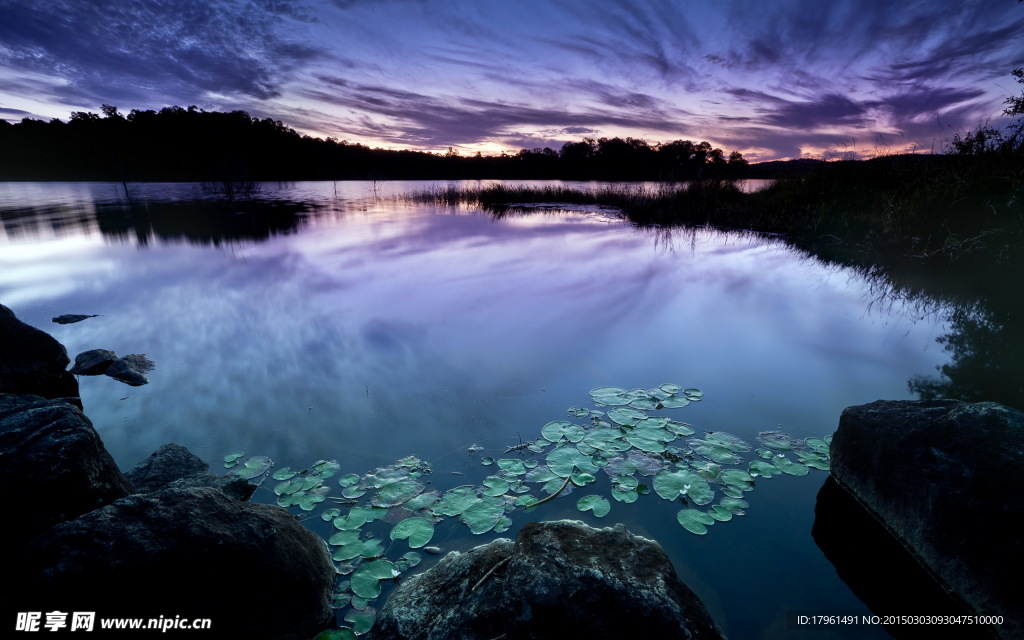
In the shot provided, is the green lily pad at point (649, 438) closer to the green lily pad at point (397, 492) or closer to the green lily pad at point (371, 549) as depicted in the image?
the green lily pad at point (397, 492)

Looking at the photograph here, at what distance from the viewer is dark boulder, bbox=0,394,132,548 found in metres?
1.99

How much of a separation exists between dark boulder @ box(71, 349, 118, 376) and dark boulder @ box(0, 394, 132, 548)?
3.23m

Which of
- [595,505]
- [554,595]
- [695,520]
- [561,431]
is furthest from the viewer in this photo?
[561,431]

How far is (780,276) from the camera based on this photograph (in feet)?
A: 31.0

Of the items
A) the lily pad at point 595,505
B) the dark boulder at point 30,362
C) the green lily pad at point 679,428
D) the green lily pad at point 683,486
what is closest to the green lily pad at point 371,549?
the lily pad at point 595,505

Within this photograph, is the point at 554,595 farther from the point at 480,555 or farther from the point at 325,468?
the point at 325,468

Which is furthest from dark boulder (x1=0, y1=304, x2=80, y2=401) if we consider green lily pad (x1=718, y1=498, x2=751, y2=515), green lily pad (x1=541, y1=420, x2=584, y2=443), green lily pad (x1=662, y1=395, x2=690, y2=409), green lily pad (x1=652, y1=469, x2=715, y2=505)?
green lily pad (x1=718, y1=498, x2=751, y2=515)

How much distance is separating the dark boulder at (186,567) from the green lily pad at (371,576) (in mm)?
138

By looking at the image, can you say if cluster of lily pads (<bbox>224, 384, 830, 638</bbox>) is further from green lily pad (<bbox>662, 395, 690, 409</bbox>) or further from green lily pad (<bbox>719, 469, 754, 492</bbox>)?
green lily pad (<bbox>662, 395, 690, 409</bbox>)

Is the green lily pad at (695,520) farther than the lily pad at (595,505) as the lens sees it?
No

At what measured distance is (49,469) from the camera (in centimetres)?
212

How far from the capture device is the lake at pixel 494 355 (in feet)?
9.45

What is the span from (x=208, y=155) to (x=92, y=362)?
72453 millimetres

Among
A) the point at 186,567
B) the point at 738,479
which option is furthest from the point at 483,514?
the point at 738,479
